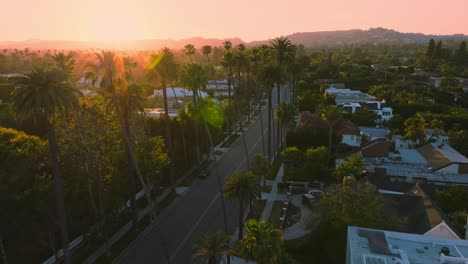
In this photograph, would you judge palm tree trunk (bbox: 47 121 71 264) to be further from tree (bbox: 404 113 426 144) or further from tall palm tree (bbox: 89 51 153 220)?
tree (bbox: 404 113 426 144)

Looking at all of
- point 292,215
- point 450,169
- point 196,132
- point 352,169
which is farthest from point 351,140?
point 196,132

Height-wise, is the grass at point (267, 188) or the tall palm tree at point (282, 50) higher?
the tall palm tree at point (282, 50)

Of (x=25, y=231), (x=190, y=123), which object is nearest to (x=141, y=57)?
(x=190, y=123)

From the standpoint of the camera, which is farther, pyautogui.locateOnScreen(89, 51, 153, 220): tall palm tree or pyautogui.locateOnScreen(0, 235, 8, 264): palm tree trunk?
pyautogui.locateOnScreen(89, 51, 153, 220): tall palm tree

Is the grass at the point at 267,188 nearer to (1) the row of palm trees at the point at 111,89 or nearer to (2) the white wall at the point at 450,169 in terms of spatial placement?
(1) the row of palm trees at the point at 111,89

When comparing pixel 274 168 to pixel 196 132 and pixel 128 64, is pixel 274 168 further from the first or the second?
pixel 128 64

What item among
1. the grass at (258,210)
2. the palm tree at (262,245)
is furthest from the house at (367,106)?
the palm tree at (262,245)

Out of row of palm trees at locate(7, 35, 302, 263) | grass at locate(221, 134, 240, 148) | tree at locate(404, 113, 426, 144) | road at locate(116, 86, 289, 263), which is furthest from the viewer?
grass at locate(221, 134, 240, 148)

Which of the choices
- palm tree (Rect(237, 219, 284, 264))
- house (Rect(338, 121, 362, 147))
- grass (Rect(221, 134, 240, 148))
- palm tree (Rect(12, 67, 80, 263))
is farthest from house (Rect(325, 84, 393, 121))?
palm tree (Rect(12, 67, 80, 263))
